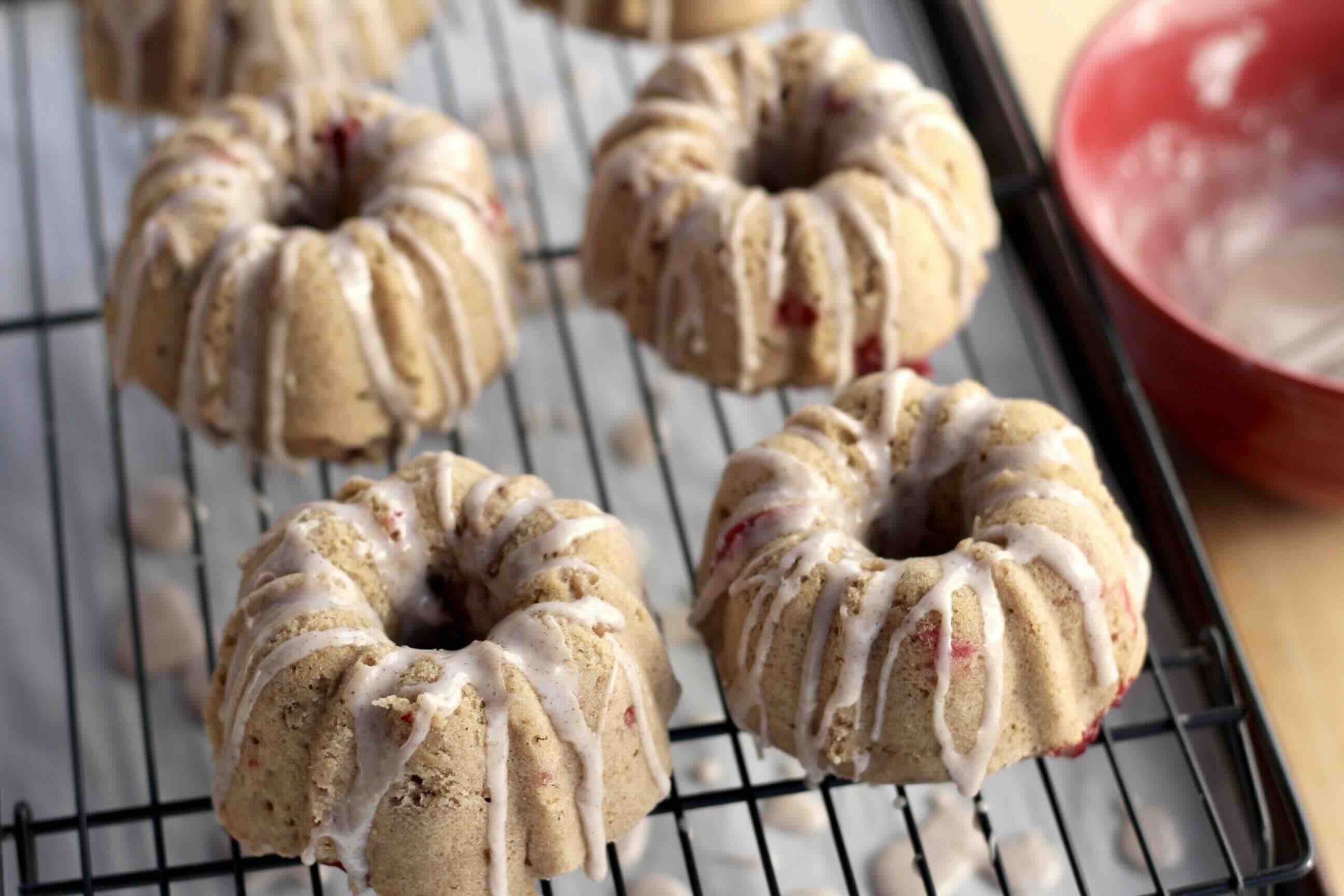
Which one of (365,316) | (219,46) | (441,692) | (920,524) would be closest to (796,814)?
(920,524)

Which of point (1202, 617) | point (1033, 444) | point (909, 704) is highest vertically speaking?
point (1033, 444)

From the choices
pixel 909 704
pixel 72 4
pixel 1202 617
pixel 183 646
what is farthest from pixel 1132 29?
pixel 72 4

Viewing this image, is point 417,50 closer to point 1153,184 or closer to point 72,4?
point 72,4

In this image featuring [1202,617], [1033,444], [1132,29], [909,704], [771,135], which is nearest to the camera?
[909,704]

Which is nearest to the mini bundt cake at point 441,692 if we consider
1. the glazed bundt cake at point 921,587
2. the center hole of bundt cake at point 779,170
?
the glazed bundt cake at point 921,587

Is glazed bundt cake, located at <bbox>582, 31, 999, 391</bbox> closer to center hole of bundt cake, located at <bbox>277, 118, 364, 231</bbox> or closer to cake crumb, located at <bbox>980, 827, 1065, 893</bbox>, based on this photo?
center hole of bundt cake, located at <bbox>277, 118, 364, 231</bbox>
